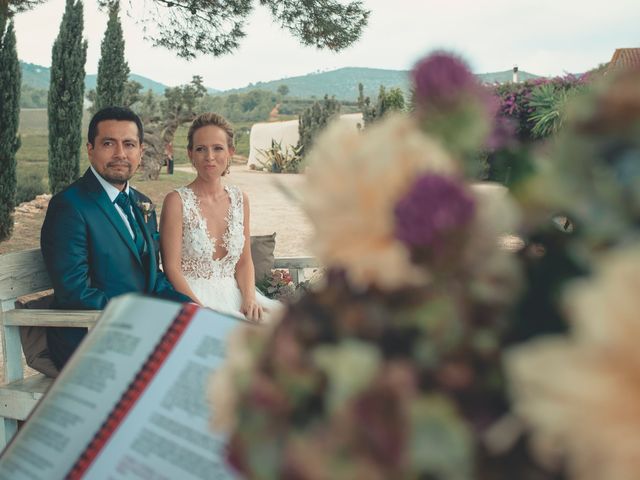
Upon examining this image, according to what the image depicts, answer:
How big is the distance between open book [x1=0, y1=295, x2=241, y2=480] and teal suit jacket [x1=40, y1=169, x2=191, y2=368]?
2.00 m

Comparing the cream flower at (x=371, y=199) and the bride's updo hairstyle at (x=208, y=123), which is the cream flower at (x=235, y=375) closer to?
the cream flower at (x=371, y=199)

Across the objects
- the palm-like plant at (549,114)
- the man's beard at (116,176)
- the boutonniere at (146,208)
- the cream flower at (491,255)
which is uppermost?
the palm-like plant at (549,114)

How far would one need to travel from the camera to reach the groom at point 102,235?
287cm

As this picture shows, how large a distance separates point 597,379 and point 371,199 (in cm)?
17

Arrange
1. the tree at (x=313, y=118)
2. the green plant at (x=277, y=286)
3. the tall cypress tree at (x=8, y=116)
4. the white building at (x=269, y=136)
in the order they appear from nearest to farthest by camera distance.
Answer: the green plant at (x=277, y=286), the tall cypress tree at (x=8, y=116), the tree at (x=313, y=118), the white building at (x=269, y=136)

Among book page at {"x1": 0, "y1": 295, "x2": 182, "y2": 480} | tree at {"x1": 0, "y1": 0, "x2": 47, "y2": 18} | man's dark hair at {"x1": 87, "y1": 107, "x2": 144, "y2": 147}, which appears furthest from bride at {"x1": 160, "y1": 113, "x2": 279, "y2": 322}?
tree at {"x1": 0, "y1": 0, "x2": 47, "y2": 18}

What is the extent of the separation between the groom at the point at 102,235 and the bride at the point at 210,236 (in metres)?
0.19

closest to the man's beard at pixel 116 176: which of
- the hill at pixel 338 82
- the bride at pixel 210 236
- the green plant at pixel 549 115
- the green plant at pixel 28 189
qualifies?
the bride at pixel 210 236

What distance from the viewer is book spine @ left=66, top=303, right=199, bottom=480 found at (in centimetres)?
87

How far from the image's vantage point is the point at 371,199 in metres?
0.44

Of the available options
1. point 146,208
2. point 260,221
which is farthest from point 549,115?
point 260,221

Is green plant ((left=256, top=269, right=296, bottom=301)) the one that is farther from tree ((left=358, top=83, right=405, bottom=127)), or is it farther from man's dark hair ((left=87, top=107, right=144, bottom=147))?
tree ((left=358, top=83, right=405, bottom=127))

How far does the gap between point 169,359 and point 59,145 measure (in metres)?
13.3

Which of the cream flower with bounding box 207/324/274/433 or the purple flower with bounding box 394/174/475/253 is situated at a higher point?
the purple flower with bounding box 394/174/475/253
